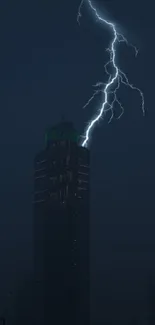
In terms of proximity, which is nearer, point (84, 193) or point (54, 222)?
point (54, 222)

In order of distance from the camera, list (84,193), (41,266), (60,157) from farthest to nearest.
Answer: (84,193)
(60,157)
(41,266)

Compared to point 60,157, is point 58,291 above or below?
below

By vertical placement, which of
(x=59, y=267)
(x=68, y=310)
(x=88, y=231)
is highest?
(x=88, y=231)

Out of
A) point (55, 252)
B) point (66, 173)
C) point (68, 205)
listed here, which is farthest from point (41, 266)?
point (66, 173)

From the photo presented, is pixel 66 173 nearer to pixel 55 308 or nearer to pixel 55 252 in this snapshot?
pixel 55 252

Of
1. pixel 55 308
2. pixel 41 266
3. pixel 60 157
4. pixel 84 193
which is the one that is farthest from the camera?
pixel 84 193

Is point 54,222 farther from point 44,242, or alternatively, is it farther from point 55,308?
point 55,308
